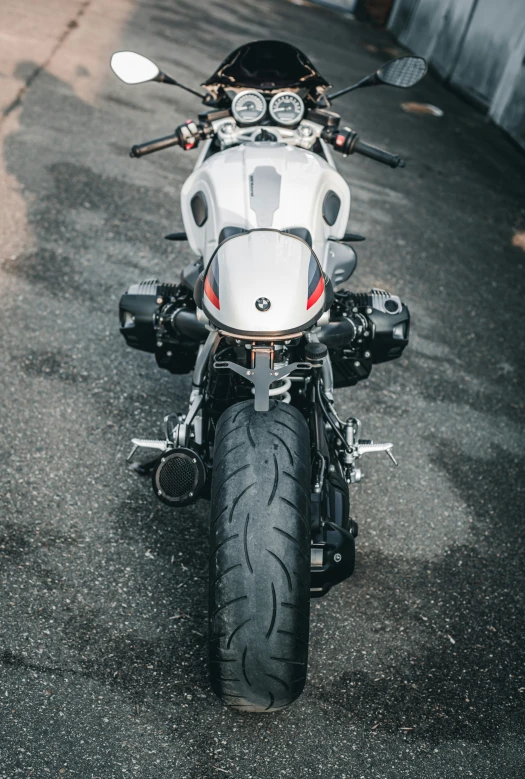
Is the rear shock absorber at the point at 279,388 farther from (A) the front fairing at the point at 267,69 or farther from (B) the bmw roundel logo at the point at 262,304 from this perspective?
(A) the front fairing at the point at 267,69

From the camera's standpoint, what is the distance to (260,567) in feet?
6.90

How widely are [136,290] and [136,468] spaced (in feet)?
2.68

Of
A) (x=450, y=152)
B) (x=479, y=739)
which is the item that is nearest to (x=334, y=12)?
(x=450, y=152)

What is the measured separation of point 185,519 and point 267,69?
2126mm

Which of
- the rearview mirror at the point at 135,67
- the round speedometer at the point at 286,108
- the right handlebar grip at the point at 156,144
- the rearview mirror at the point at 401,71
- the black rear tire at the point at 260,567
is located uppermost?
the rearview mirror at the point at 401,71

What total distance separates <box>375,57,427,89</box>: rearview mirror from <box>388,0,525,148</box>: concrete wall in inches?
272

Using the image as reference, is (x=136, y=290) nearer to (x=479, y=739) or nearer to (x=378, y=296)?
(x=378, y=296)

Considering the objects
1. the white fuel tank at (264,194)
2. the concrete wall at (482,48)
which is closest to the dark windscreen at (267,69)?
the white fuel tank at (264,194)

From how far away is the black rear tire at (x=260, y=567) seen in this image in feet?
6.93

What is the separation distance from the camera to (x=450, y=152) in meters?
8.71

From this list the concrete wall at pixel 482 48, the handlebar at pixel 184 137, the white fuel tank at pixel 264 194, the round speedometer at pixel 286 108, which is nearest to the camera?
the white fuel tank at pixel 264 194

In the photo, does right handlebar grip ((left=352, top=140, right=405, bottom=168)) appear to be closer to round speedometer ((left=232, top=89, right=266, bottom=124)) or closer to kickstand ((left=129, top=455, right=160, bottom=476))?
round speedometer ((left=232, top=89, right=266, bottom=124))

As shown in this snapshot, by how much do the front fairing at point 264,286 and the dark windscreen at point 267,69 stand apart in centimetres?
134

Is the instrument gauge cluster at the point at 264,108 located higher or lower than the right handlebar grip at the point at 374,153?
higher
